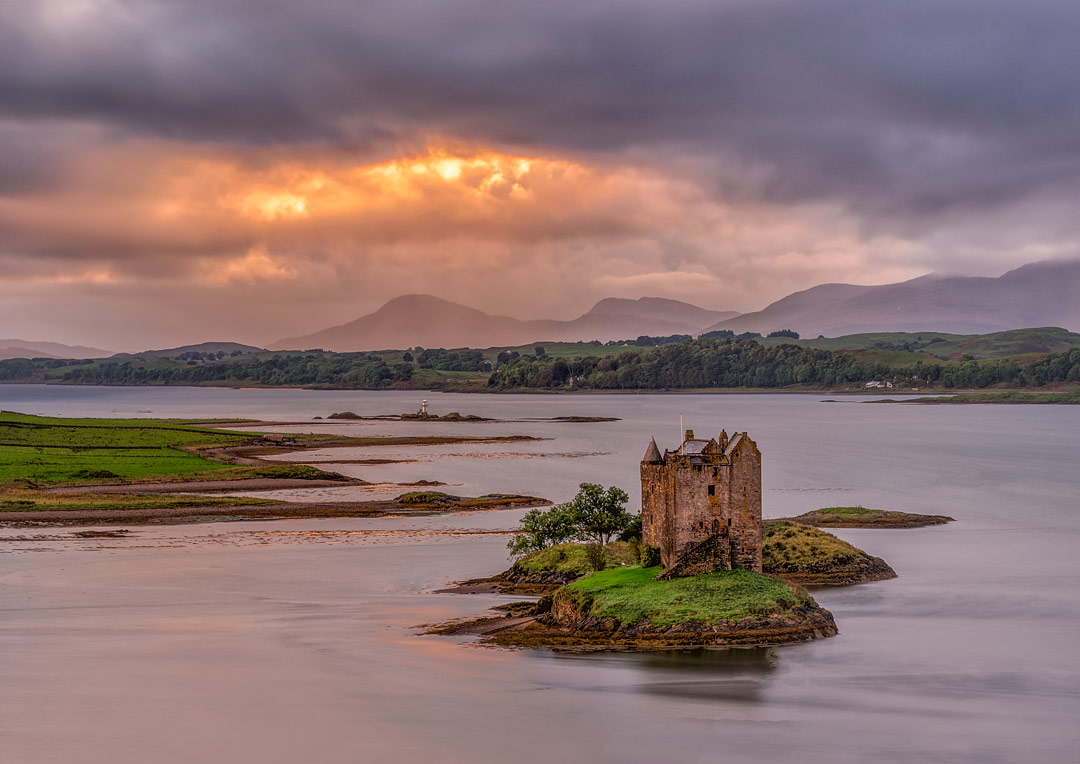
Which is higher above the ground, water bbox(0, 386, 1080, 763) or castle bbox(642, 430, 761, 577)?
castle bbox(642, 430, 761, 577)

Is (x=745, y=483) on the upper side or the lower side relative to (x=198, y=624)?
upper

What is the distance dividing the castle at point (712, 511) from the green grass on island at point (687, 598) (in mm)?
747

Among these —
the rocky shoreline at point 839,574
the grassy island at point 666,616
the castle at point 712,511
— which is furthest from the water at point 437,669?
the castle at point 712,511

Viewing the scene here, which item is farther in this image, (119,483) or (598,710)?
(119,483)

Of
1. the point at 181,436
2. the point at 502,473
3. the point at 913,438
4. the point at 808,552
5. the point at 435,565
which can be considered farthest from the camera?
the point at 913,438

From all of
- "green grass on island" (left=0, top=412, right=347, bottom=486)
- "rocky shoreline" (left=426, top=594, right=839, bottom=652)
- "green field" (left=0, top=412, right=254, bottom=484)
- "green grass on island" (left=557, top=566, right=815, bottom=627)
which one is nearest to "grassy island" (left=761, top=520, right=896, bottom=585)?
"rocky shoreline" (left=426, top=594, right=839, bottom=652)

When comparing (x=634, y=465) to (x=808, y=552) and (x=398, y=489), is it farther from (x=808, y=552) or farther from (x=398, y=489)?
(x=808, y=552)

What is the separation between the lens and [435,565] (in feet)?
217

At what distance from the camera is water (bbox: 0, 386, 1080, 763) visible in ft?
117

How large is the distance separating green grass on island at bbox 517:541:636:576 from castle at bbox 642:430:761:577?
29.6 feet

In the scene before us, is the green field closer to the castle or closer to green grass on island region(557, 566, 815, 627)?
green grass on island region(557, 566, 815, 627)

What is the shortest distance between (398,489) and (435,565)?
4186 centimetres

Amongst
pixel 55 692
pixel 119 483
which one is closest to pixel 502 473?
pixel 119 483

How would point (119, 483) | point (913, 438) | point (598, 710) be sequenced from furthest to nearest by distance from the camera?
point (913, 438) < point (119, 483) < point (598, 710)
